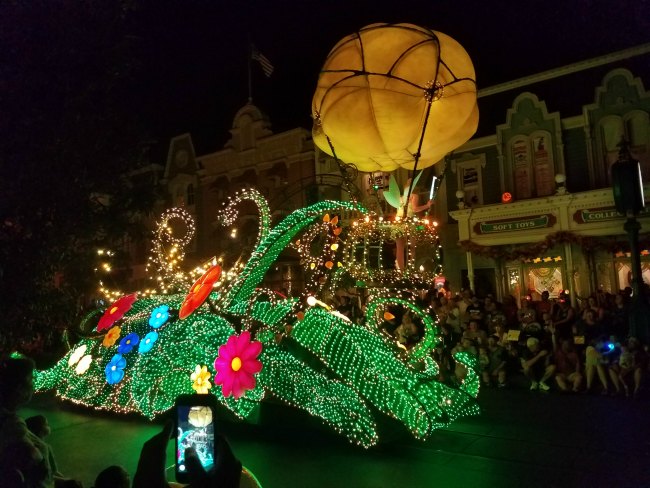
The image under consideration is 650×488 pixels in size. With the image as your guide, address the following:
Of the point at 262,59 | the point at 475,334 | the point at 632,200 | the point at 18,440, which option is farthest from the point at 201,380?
the point at 262,59

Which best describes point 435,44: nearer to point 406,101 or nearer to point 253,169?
point 406,101

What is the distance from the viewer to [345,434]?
233 inches

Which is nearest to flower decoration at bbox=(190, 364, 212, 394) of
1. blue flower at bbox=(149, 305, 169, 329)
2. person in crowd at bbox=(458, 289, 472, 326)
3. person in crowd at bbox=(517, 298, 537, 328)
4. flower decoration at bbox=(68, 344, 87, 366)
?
blue flower at bbox=(149, 305, 169, 329)

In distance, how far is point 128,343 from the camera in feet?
25.9

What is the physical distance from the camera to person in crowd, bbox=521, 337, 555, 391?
891 centimetres

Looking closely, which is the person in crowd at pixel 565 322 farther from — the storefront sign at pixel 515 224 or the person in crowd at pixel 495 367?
the storefront sign at pixel 515 224

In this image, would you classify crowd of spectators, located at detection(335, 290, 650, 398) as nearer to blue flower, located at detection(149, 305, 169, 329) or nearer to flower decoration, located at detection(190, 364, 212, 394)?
flower decoration, located at detection(190, 364, 212, 394)

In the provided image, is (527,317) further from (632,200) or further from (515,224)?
(515,224)

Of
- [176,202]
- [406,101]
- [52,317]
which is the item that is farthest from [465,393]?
[176,202]

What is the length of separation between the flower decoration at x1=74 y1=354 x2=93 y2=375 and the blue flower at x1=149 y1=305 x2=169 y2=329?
56.5 inches

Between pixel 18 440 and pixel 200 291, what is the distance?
4.41 metres

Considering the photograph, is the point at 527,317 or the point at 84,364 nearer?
the point at 84,364

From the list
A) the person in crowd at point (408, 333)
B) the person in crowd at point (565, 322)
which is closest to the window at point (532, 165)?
the person in crowd at point (565, 322)

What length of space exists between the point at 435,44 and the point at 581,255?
37.0 ft
